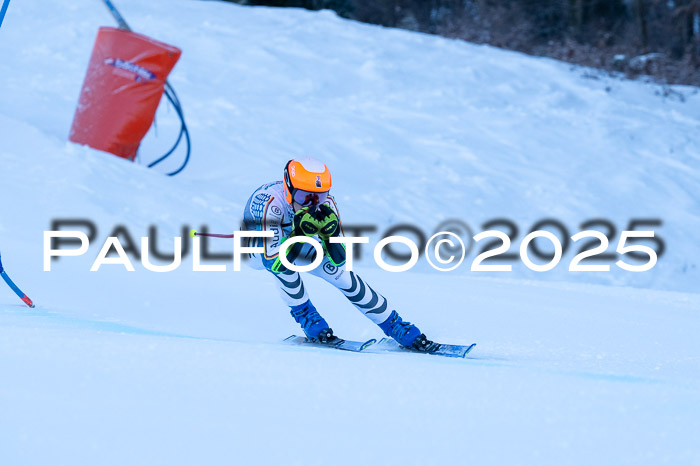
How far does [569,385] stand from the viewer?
2.74m

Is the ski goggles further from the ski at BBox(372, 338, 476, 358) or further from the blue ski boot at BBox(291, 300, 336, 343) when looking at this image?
the ski at BBox(372, 338, 476, 358)

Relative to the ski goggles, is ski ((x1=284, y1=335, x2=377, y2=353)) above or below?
below

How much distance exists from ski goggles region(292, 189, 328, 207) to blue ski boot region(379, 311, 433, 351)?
32.0 inches

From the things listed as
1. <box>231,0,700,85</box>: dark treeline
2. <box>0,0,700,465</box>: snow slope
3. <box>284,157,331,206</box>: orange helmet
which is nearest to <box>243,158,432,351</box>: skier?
<box>284,157,331,206</box>: orange helmet

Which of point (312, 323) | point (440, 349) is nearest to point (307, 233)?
point (312, 323)

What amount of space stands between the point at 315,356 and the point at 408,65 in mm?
11502

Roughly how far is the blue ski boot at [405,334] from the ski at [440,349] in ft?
0.10

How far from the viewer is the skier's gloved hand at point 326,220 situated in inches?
174

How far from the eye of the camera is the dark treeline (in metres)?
16.3

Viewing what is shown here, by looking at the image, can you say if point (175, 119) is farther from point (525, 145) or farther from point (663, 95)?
point (663, 95)

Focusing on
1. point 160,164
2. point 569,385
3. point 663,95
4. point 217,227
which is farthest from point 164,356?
point 663,95

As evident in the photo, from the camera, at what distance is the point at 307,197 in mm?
4422

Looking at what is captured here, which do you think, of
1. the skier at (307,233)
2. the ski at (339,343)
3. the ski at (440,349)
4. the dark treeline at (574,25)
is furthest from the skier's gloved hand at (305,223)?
the dark treeline at (574,25)

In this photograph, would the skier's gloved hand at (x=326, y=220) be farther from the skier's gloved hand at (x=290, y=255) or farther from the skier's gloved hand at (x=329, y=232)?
the skier's gloved hand at (x=290, y=255)
